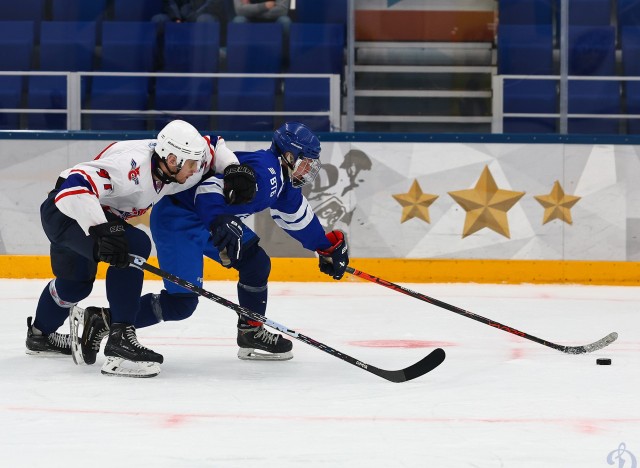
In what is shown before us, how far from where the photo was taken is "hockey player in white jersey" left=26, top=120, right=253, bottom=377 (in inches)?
123

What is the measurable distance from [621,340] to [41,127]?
152 inches

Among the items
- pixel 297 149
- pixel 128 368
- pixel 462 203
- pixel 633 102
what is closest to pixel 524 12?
pixel 633 102

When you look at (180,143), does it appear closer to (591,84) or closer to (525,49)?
(591,84)

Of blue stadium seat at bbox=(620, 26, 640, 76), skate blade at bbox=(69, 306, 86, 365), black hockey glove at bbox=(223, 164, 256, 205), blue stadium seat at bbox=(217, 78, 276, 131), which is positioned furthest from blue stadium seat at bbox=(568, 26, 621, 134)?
skate blade at bbox=(69, 306, 86, 365)

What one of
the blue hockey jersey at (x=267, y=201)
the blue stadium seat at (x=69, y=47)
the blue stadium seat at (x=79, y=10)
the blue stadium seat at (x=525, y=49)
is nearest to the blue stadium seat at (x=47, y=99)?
the blue stadium seat at (x=69, y=47)

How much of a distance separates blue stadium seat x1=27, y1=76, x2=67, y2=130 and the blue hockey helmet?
3327mm

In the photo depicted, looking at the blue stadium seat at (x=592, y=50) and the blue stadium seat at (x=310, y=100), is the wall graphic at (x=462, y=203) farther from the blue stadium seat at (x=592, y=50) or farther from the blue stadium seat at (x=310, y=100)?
the blue stadium seat at (x=592, y=50)

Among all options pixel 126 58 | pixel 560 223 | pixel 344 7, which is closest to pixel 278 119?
pixel 344 7

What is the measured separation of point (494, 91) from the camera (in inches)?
257

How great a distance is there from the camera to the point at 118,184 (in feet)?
10.8

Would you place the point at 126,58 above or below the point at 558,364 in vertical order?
above

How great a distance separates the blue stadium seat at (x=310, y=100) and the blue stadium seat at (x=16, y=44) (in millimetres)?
1845

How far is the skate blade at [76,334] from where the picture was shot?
3418 millimetres

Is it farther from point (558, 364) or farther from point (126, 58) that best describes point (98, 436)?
point (126, 58)
